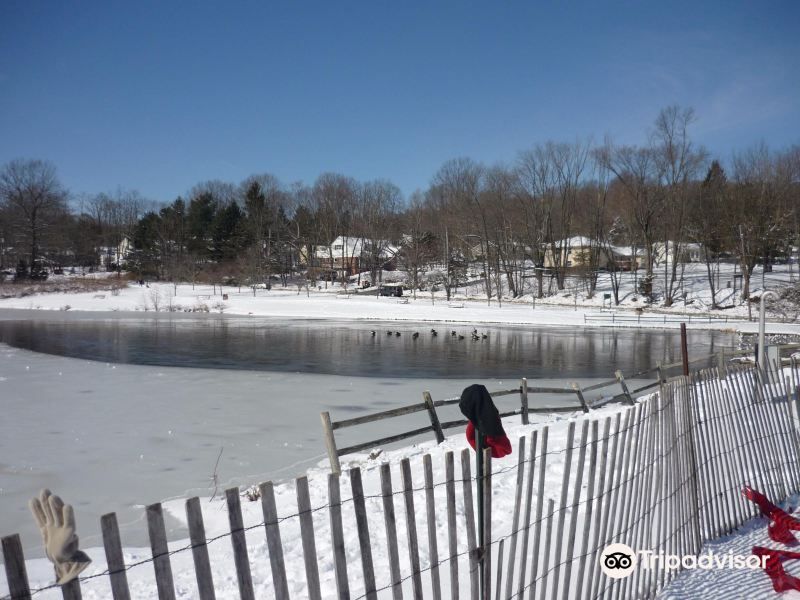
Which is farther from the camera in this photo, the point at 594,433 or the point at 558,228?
the point at 558,228

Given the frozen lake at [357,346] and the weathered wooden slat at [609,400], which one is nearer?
the weathered wooden slat at [609,400]

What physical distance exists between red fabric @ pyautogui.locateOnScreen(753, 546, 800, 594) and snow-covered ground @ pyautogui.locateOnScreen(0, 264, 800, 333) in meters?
46.7

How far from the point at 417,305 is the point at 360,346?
99.6ft

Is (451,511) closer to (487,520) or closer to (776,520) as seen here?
(487,520)

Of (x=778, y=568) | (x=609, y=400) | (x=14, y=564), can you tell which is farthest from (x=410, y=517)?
(x=609, y=400)

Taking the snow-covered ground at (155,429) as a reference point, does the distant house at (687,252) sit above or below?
above

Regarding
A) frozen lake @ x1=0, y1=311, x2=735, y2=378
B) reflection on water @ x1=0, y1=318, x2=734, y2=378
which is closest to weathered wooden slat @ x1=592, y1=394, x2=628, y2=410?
reflection on water @ x1=0, y1=318, x2=734, y2=378

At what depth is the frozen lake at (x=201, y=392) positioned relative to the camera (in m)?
10.9

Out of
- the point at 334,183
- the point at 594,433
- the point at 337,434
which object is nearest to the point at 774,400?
the point at 594,433

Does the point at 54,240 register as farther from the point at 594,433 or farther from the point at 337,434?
the point at 594,433

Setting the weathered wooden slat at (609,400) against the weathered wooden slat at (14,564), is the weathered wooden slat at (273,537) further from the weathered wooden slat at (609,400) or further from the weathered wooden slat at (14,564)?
the weathered wooden slat at (609,400)

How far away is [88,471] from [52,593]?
17.7 ft

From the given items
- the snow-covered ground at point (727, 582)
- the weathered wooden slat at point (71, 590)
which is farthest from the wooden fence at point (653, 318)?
the weathered wooden slat at point (71, 590)

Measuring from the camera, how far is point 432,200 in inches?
4203
